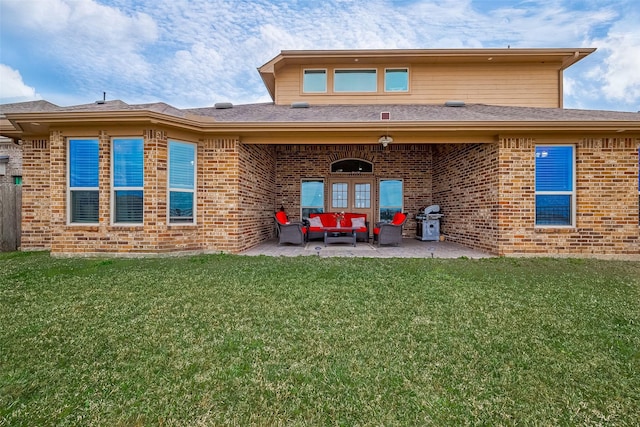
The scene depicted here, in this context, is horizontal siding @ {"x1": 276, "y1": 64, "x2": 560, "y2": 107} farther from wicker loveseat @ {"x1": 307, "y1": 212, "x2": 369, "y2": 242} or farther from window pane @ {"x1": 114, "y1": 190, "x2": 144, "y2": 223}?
window pane @ {"x1": 114, "y1": 190, "x2": 144, "y2": 223}

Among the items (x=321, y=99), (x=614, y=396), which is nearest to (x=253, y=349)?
(x=614, y=396)

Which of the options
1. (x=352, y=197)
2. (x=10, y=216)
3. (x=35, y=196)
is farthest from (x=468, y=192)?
(x=10, y=216)

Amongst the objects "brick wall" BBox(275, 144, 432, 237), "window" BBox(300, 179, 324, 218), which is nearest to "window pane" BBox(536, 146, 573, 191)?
"brick wall" BBox(275, 144, 432, 237)

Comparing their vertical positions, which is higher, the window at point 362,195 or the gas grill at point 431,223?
the window at point 362,195

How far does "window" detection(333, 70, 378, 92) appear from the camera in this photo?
948cm

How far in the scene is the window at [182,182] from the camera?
6.14m

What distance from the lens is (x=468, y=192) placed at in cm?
757

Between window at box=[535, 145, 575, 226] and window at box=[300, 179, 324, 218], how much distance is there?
20.4ft

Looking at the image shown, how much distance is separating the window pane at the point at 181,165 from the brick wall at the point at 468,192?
691cm

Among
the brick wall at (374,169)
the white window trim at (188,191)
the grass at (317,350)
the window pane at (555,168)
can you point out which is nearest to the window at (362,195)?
the brick wall at (374,169)

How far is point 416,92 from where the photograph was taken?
938 cm

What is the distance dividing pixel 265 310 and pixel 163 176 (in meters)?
4.27

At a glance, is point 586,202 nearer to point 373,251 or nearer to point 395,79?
point 373,251

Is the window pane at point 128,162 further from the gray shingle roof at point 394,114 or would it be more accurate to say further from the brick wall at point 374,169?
the brick wall at point 374,169
